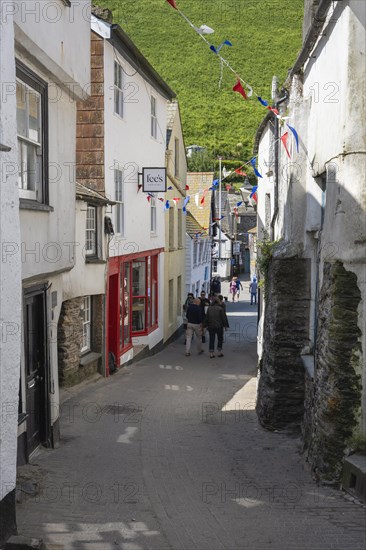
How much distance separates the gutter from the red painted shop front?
23.7 ft

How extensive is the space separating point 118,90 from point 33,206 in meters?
9.62

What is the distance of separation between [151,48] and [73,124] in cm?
11357

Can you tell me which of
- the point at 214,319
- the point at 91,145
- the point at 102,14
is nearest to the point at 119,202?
the point at 91,145

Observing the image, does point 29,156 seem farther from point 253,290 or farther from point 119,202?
point 253,290

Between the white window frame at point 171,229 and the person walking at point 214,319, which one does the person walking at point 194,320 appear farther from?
the white window frame at point 171,229

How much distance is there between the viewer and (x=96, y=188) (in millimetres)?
15547

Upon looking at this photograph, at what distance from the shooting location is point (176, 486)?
7715 mm

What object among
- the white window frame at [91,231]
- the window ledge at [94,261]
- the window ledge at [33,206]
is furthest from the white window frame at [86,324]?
the window ledge at [33,206]

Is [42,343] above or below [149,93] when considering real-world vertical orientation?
below

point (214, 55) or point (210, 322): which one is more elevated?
point (214, 55)

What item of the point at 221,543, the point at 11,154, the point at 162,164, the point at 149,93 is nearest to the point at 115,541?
the point at 221,543

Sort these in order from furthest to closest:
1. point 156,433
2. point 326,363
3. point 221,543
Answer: point 156,433
point 326,363
point 221,543

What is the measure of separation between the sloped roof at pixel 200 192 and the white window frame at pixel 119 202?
17791 millimetres

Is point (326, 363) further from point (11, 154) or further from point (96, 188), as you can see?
point (96, 188)
